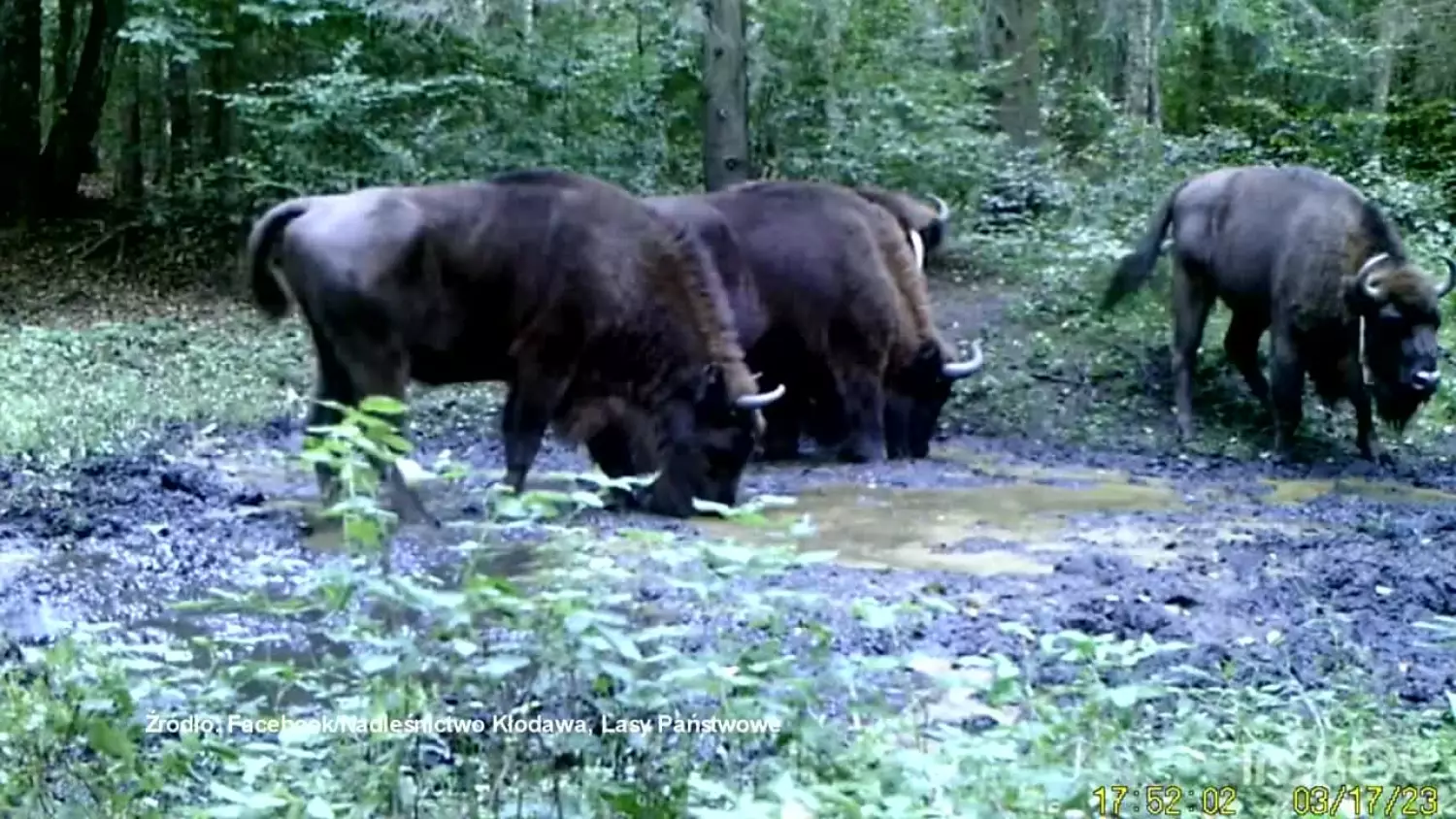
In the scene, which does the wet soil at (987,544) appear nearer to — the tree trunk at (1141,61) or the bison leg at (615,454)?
the bison leg at (615,454)

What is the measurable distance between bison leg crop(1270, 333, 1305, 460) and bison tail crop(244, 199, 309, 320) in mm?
7138

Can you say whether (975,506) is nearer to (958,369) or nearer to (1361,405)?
(958,369)

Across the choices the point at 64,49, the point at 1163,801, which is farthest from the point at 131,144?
the point at 1163,801

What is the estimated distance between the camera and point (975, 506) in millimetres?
10820

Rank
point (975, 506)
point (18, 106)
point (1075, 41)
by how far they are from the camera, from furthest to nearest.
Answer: point (1075, 41) → point (18, 106) → point (975, 506)

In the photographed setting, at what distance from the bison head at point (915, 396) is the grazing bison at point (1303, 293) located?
2.25 metres

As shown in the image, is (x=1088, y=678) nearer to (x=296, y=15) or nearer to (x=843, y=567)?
(x=843, y=567)

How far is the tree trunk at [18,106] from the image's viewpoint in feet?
77.4

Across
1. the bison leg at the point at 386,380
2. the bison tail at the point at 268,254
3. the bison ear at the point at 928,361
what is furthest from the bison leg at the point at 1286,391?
the bison tail at the point at 268,254

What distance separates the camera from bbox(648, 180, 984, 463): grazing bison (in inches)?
506

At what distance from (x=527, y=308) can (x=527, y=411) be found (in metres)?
0.58

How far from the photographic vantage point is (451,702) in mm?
4453

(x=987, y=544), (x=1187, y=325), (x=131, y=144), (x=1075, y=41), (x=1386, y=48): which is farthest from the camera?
(x=1075, y=41)

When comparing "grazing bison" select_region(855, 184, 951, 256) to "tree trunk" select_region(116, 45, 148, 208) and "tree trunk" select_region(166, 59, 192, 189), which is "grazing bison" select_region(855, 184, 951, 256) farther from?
"tree trunk" select_region(116, 45, 148, 208)
